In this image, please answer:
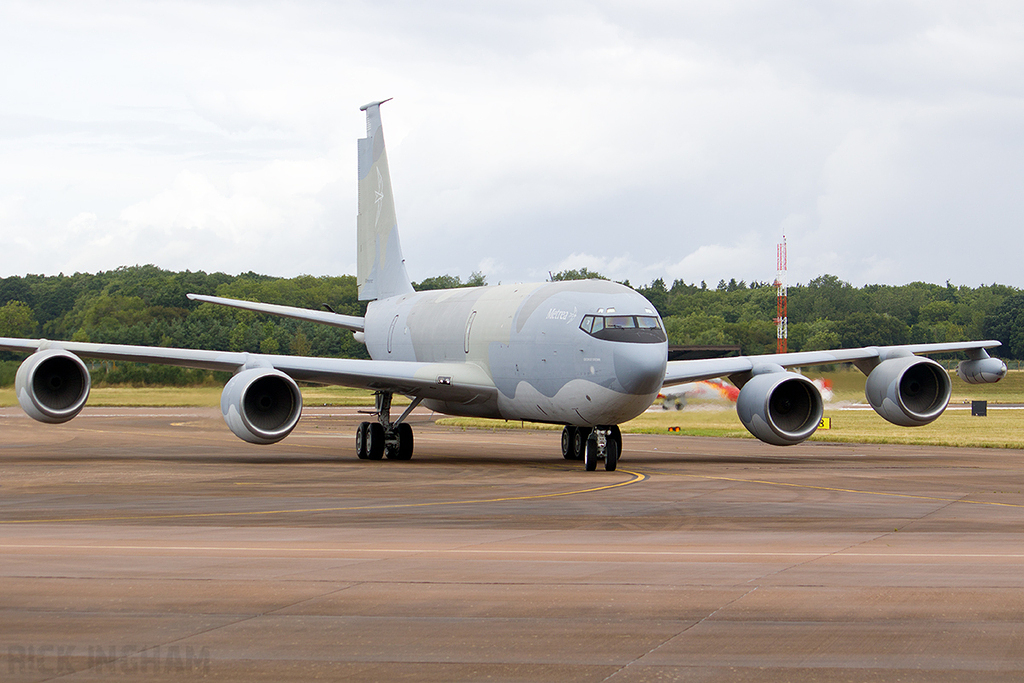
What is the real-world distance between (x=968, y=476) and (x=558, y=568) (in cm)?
1439

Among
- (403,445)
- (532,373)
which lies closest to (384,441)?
(403,445)

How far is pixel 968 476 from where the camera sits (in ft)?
74.8

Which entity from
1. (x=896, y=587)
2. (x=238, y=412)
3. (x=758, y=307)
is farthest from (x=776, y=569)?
(x=758, y=307)

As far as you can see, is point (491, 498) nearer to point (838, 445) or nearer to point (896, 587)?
point (896, 587)

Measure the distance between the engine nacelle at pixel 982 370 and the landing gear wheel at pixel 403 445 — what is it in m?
14.2

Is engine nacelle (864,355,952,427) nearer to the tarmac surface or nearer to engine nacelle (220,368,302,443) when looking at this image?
the tarmac surface

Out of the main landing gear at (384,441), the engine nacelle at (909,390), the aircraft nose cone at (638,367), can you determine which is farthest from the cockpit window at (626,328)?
the engine nacelle at (909,390)

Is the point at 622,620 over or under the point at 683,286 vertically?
under

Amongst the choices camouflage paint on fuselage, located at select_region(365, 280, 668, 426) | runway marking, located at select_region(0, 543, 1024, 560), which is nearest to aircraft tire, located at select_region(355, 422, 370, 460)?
camouflage paint on fuselage, located at select_region(365, 280, 668, 426)

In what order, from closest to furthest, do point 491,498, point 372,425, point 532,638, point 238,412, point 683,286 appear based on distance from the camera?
point 532,638, point 491,498, point 238,412, point 372,425, point 683,286

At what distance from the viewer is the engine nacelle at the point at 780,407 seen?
2633 centimetres

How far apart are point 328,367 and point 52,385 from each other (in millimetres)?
6156

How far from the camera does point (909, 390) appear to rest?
29203mm

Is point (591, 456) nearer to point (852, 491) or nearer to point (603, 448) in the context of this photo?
point (603, 448)
